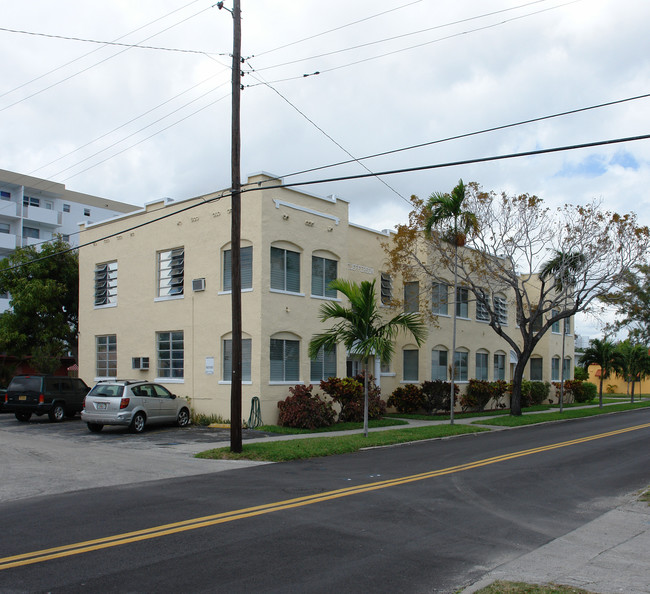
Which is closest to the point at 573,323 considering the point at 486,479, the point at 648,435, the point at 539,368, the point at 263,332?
A: the point at 539,368

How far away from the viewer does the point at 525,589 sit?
5.78 m

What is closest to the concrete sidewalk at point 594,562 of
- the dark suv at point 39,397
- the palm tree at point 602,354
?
the dark suv at point 39,397

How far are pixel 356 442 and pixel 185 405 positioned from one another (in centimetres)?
784

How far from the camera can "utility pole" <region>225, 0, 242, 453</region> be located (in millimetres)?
15023

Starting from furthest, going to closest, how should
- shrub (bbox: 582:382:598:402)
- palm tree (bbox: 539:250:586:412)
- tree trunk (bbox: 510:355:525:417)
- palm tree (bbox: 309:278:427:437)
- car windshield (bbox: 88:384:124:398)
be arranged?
shrub (bbox: 582:382:598:402)
tree trunk (bbox: 510:355:525:417)
palm tree (bbox: 539:250:586:412)
car windshield (bbox: 88:384:124:398)
palm tree (bbox: 309:278:427:437)

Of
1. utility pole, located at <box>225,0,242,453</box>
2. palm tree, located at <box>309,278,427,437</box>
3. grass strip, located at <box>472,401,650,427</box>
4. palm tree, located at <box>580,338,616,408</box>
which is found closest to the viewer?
utility pole, located at <box>225,0,242,453</box>

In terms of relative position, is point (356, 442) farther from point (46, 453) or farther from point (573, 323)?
point (573, 323)

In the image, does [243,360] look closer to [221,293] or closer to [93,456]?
[221,293]

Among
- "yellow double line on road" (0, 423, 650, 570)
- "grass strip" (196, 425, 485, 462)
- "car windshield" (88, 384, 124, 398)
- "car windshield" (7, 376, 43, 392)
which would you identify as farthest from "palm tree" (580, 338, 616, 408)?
"car windshield" (7, 376, 43, 392)

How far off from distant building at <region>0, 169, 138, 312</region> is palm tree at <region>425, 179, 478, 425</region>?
33232 millimetres

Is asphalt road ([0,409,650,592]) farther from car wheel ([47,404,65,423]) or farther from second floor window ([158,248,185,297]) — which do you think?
car wheel ([47,404,65,423])

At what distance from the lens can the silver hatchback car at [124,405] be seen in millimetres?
19469

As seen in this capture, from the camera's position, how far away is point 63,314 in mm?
31875

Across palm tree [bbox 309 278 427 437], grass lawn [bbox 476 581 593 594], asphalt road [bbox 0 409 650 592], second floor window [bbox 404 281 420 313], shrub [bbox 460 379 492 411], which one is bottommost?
shrub [bbox 460 379 492 411]
